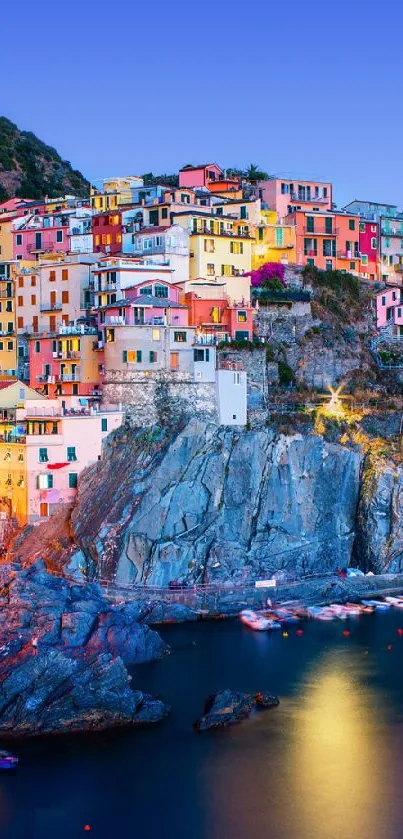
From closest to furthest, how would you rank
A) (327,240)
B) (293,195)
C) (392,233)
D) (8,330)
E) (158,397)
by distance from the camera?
(158,397) < (8,330) < (327,240) < (293,195) < (392,233)

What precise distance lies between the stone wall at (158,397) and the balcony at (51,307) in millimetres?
8272

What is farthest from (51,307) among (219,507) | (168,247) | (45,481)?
(219,507)

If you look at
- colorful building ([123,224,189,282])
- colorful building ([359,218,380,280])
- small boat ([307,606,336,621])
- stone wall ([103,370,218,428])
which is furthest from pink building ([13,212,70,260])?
small boat ([307,606,336,621])

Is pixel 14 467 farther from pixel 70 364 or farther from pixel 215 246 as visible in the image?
pixel 215 246

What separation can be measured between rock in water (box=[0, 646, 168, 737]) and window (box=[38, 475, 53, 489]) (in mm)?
16968

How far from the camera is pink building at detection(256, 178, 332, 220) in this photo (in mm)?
82500

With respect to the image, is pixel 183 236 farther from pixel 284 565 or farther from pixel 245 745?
pixel 245 745

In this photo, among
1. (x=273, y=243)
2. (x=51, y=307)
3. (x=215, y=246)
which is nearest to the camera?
(x=51, y=307)

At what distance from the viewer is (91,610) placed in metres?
52.7

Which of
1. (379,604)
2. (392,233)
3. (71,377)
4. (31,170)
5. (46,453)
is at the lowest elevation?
(379,604)

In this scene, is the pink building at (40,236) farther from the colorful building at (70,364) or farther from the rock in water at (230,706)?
the rock in water at (230,706)

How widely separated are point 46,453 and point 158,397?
237 inches

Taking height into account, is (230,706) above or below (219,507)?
below

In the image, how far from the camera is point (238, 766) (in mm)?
43531
